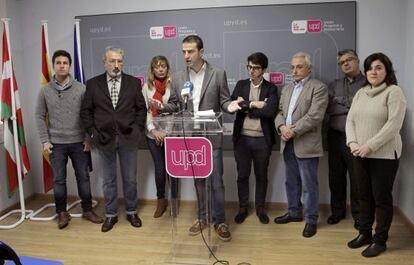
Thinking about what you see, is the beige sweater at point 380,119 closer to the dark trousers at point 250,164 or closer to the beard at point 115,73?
the dark trousers at point 250,164

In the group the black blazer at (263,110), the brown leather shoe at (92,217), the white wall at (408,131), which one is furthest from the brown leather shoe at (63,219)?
the white wall at (408,131)

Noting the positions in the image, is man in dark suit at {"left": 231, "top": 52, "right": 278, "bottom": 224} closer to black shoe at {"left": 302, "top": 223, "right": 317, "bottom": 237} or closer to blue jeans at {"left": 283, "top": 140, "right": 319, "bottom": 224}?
blue jeans at {"left": 283, "top": 140, "right": 319, "bottom": 224}

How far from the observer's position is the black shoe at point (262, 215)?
3.86 m

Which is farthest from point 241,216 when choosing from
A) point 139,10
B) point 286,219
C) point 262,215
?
point 139,10

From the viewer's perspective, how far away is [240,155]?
3846 millimetres

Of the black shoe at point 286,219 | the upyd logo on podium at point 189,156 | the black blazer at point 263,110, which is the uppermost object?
the black blazer at point 263,110

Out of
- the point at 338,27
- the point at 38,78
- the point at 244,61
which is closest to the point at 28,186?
the point at 38,78

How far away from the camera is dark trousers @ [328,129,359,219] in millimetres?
3624

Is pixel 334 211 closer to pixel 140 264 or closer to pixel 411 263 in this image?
pixel 411 263

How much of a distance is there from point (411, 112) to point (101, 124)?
278cm

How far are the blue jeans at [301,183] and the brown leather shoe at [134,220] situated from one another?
1470 millimetres

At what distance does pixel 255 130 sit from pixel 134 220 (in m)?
1.46

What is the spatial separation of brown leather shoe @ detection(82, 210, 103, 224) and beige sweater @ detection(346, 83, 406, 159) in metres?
2.50

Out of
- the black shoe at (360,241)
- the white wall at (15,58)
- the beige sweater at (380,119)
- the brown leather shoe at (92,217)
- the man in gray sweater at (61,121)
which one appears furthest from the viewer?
the white wall at (15,58)
